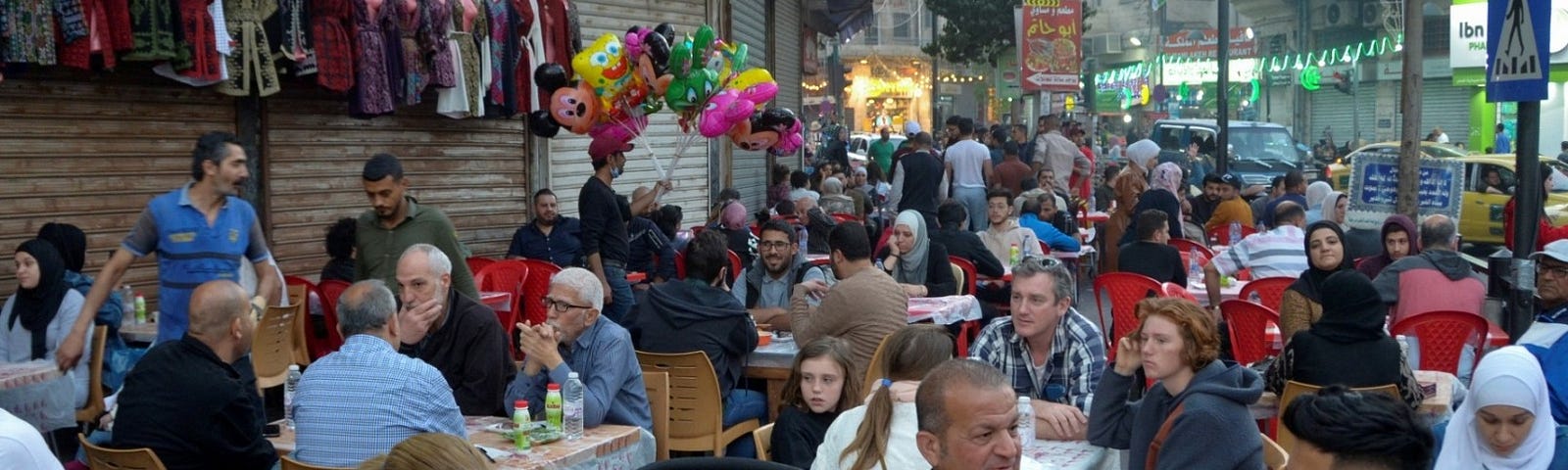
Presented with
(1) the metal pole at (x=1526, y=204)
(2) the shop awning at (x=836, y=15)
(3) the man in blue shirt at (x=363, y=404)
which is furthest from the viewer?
(2) the shop awning at (x=836, y=15)

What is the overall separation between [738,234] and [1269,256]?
13.6 ft

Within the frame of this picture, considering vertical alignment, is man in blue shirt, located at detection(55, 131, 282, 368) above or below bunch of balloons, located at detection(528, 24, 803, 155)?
below

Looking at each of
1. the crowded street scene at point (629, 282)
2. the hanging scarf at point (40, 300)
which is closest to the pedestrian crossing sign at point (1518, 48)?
the crowded street scene at point (629, 282)

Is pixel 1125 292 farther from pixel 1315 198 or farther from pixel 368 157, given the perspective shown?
pixel 368 157

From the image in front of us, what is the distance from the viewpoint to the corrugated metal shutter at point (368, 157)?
1142 cm

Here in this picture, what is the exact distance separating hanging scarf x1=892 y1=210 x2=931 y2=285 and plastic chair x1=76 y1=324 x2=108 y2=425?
4.90 metres

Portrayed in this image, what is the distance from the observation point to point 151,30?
9.23 m

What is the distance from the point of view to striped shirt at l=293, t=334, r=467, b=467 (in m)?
5.02

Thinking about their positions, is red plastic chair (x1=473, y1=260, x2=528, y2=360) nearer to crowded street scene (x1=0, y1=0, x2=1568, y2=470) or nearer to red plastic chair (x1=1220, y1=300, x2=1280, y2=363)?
crowded street scene (x1=0, y1=0, x2=1568, y2=470)

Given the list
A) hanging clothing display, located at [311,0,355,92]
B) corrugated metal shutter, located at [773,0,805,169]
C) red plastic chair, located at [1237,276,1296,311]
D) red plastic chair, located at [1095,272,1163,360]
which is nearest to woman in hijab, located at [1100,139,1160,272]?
red plastic chair, located at [1095,272,1163,360]

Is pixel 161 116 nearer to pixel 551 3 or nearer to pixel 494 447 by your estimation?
pixel 551 3

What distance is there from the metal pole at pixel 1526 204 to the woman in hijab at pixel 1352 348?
1.72 m

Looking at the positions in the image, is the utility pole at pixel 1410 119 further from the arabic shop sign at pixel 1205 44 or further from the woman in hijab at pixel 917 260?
the arabic shop sign at pixel 1205 44

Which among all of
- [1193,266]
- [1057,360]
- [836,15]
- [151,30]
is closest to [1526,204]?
[1057,360]
